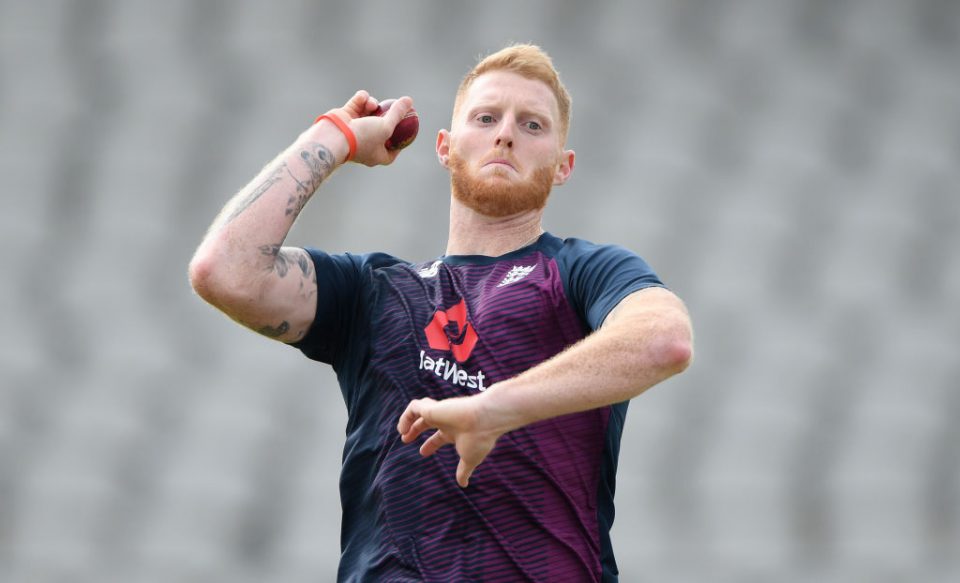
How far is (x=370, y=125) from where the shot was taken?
5.02 feet

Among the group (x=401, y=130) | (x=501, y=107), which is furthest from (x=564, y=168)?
(x=401, y=130)

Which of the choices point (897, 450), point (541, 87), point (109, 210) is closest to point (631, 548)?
point (897, 450)

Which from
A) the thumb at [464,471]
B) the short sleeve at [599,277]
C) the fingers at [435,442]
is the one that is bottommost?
the thumb at [464,471]

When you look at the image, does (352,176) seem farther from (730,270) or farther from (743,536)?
(743,536)

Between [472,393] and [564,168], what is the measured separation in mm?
513

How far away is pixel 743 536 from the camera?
2.73 meters

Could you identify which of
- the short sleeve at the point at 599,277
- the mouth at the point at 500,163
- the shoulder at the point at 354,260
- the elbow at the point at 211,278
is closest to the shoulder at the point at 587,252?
the short sleeve at the point at 599,277

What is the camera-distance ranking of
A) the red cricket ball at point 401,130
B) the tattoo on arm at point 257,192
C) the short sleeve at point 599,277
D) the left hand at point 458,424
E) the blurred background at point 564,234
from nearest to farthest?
1. the left hand at point 458,424
2. the short sleeve at point 599,277
3. the tattoo on arm at point 257,192
4. the red cricket ball at point 401,130
5. the blurred background at point 564,234

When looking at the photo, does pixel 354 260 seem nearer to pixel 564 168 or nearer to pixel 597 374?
pixel 564 168

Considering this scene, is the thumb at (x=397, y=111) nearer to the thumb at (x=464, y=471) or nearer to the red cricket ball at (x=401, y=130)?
the red cricket ball at (x=401, y=130)

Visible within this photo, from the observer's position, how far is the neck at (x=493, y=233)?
4.96 ft

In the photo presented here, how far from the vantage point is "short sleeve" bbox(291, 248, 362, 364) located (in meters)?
1.45

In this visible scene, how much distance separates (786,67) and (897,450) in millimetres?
1162

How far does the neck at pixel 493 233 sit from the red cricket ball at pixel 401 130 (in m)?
0.14
